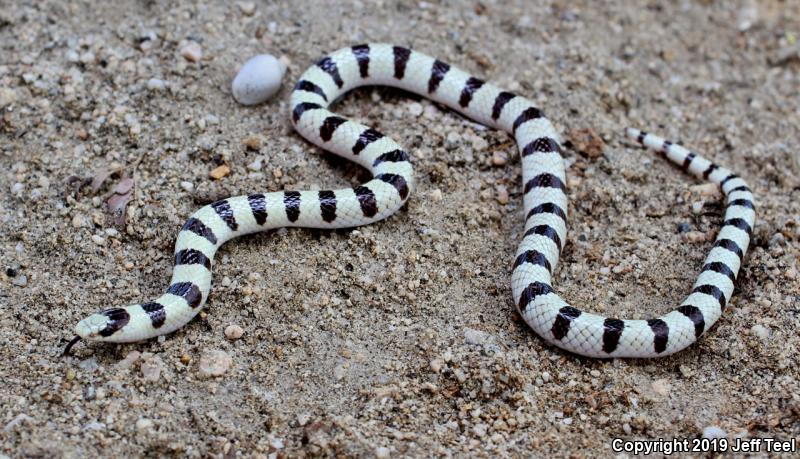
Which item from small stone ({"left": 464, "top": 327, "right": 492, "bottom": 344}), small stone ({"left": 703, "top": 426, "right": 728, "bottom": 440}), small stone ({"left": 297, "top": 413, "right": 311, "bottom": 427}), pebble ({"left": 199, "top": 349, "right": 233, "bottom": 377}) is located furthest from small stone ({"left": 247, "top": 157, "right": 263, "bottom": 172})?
small stone ({"left": 703, "top": 426, "right": 728, "bottom": 440})

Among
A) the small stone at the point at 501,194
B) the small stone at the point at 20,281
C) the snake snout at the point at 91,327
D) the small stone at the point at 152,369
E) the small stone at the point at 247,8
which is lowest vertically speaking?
the small stone at the point at 20,281

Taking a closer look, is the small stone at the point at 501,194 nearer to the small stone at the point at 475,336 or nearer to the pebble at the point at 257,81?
the small stone at the point at 475,336

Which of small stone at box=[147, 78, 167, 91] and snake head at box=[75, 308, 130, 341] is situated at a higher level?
small stone at box=[147, 78, 167, 91]

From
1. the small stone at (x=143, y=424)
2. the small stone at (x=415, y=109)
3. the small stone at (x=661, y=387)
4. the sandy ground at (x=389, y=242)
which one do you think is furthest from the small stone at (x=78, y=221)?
the small stone at (x=661, y=387)

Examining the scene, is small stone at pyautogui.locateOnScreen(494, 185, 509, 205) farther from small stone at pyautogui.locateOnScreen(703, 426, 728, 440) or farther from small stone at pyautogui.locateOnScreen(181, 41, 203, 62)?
small stone at pyautogui.locateOnScreen(181, 41, 203, 62)

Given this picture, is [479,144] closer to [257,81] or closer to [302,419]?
[257,81]

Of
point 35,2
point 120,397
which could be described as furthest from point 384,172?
point 35,2
